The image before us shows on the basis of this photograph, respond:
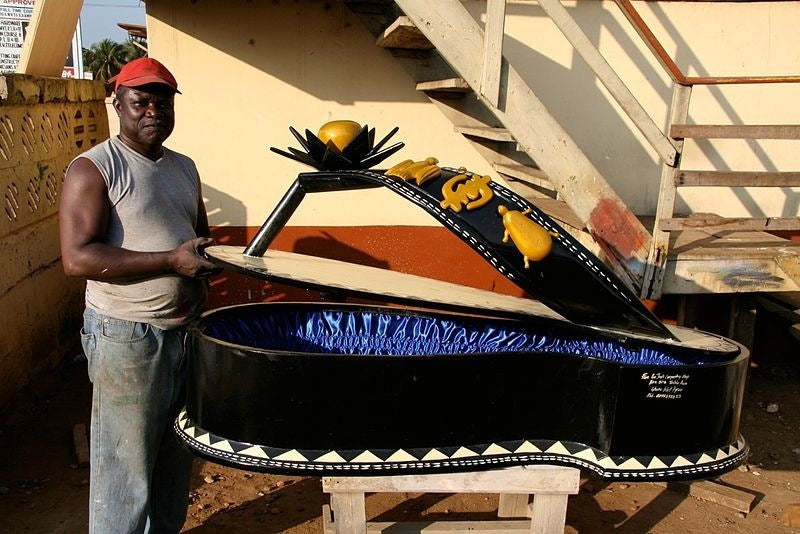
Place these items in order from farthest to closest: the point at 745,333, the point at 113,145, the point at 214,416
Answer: the point at 745,333 → the point at 113,145 → the point at 214,416

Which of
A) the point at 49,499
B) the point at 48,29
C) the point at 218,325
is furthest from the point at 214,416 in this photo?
the point at 48,29

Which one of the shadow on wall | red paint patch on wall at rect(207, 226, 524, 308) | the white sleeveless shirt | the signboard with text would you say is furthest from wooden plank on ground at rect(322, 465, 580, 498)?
the signboard with text

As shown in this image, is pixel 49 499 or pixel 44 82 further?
pixel 44 82

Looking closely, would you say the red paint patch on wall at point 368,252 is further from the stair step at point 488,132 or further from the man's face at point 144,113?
the man's face at point 144,113

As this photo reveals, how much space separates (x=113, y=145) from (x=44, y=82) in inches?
122

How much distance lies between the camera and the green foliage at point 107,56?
3878 cm

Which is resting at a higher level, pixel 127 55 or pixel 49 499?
pixel 127 55

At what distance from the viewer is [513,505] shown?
3164mm

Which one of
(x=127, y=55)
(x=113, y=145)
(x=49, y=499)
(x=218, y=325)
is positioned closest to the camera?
(x=113, y=145)

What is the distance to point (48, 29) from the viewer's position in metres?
5.28

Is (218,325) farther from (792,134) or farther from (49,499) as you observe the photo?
(792,134)

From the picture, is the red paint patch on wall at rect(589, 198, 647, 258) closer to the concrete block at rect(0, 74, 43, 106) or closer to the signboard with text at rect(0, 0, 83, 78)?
the concrete block at rect(0, 74, 43, 106)

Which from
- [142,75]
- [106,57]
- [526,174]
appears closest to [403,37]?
[526,174]

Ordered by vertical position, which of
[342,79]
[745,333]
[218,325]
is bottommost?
[745,333]
